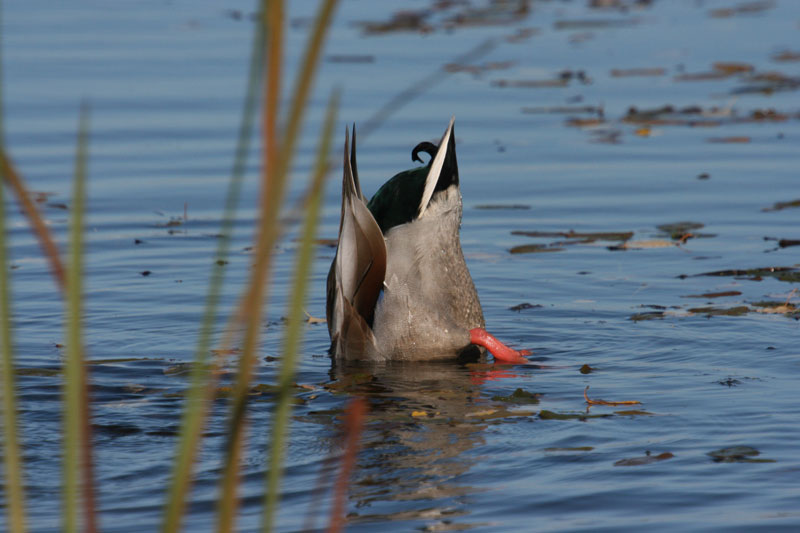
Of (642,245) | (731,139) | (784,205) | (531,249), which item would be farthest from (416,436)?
(731,139)

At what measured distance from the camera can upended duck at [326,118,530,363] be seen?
559 cm

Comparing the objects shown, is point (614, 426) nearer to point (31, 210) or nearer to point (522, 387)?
point (522, 387)

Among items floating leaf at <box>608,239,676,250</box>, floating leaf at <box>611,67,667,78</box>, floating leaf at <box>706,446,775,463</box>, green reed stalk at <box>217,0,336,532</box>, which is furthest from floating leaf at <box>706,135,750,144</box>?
green reed stalk at <box>217,0,336,532</box>

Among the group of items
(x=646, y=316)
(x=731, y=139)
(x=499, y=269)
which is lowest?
(x=646, y=316)

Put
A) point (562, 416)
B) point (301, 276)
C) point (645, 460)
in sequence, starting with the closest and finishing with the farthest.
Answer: point (301, 276) < point (645, 460) < point (562, 416)

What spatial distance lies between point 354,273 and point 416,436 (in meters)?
1.28

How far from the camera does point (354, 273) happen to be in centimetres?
565

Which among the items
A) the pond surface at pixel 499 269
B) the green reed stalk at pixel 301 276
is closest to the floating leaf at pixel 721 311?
the pond surface at pixel 499 269

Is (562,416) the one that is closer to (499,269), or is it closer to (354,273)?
(354,273)

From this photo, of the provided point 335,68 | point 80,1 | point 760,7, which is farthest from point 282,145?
point 80,1

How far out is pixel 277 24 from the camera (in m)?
1.38

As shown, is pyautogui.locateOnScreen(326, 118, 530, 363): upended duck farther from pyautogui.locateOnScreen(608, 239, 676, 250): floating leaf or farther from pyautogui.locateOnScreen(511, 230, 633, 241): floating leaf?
pyautogui.locateOnScreen(511, 230, 633, 241): floating leaf

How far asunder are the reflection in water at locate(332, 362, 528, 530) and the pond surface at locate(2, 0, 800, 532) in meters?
0.02

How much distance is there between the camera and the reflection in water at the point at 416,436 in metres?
3.83
